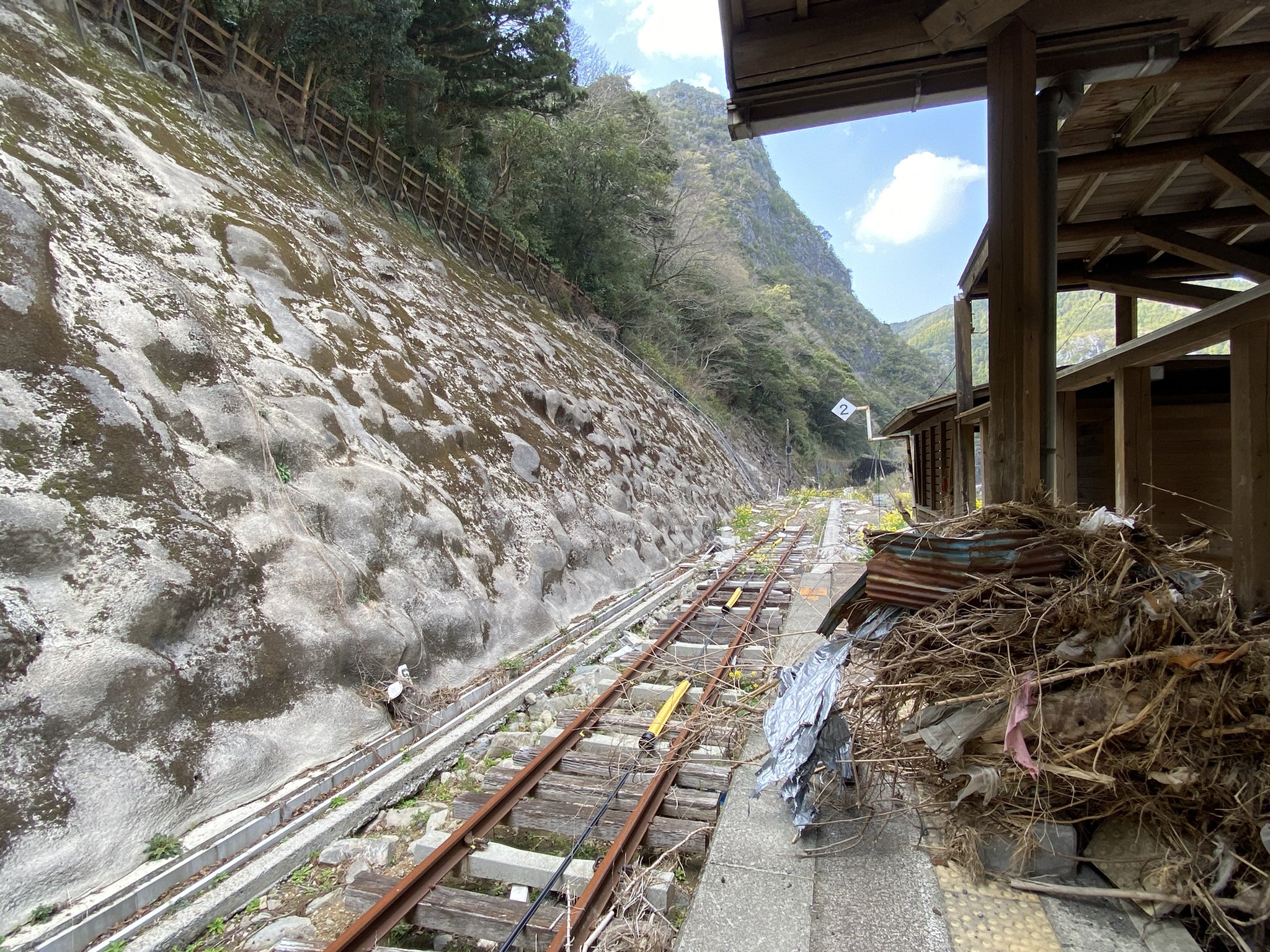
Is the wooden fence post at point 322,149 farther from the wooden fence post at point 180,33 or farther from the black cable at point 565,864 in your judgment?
the black cable at point 565,864

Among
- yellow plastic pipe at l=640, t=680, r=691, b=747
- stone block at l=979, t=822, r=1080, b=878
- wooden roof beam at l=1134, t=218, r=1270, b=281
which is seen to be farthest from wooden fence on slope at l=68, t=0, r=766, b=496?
stone block at l=979, t=822, r=1080, b=878

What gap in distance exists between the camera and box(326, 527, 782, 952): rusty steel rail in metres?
3.21

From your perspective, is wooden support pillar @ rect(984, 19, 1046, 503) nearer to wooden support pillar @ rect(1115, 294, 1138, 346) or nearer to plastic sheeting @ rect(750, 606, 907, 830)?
plastic sheeting @ rect(750, 606, 907, 830)

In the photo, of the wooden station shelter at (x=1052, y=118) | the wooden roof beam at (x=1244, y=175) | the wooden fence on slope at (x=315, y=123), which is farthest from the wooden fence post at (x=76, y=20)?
the wooden roof beam at (x=1244, y=175)

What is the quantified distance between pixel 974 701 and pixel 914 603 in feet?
1.66

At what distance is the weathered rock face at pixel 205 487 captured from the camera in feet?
13.0

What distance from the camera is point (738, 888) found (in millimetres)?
3246

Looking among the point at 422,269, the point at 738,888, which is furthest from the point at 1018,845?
the point at 422,269

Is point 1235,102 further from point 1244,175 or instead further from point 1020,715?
point 1020,715

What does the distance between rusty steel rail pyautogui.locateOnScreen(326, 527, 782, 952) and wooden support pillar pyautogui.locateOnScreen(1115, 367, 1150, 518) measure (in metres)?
4.65

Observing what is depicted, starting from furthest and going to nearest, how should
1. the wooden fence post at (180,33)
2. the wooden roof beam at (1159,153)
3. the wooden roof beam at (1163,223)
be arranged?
the wooden fence post at (180,33) < the wooden roof beam at (1163,223) < the wooden roof beam at (1159,153)

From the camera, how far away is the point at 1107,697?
8.71 feet

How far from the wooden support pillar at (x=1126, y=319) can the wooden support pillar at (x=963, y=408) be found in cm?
167

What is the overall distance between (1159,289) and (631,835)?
7.46m
